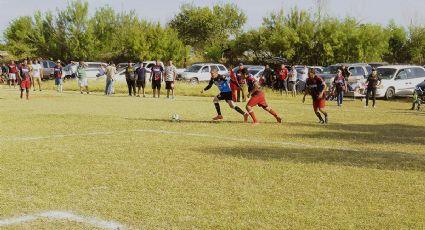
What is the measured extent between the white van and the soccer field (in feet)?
40.1

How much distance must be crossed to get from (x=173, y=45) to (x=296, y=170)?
2057 inches

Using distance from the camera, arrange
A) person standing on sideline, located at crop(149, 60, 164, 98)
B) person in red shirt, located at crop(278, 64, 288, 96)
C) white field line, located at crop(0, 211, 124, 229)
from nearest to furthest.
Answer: white field line, located at crop(0, 211, 124, 229)
person standing on sideline, located at crop(149, 60, 164, 98)
person in red shirt, located at crop(278, 64, 288, 96)

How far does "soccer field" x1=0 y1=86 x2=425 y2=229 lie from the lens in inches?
222

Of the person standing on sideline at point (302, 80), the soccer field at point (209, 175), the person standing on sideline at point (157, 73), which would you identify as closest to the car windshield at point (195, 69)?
the person standing on sideline at point (302, 80)

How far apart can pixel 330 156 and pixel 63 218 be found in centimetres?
525

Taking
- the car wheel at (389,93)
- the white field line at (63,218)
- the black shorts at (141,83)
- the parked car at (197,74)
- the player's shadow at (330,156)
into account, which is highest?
the parked car at (197,74)

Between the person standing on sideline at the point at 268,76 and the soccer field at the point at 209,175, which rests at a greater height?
the person standing on sideline at the point at 268,76

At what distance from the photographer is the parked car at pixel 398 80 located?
85.0 ft

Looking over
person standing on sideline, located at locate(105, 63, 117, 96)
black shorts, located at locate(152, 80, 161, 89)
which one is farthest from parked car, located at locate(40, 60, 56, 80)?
black shorts, located at locate(152, 80, 161, 89)

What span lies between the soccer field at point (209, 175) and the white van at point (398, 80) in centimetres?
1222

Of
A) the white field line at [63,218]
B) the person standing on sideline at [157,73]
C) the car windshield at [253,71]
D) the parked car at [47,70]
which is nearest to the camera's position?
the white field line at [63,218]

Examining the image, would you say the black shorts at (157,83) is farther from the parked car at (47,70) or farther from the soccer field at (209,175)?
the parked car at (47,70)

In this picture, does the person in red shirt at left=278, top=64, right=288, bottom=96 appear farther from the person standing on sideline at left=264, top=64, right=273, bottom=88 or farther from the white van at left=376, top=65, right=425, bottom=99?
the white van at left=376, top=65, right=425, bottom=99

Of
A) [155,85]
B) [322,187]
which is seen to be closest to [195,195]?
[322,187]
